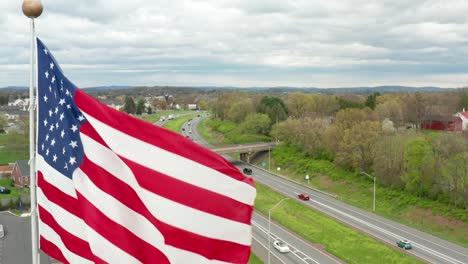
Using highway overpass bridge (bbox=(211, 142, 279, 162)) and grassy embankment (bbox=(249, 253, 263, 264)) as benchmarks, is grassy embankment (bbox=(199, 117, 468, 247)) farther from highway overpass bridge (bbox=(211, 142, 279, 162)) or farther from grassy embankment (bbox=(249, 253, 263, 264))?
grassy embankment (bbox=(249, 253, 263, 264))

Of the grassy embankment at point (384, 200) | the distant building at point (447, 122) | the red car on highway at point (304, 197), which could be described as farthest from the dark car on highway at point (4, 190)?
the distant building at point (447, 122)

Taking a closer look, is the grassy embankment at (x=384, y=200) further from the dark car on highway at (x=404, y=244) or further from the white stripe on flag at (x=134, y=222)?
the white stripe on flag at (x=134, y=222)

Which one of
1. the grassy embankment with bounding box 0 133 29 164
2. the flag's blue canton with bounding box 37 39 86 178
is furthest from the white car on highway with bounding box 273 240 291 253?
the grassy embankment with bounding box 0 133 29 164

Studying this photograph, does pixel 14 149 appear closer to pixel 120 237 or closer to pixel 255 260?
pixel 255 260

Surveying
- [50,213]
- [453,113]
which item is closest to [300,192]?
[50,213]

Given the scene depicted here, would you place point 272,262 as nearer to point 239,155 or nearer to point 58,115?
point 58,115

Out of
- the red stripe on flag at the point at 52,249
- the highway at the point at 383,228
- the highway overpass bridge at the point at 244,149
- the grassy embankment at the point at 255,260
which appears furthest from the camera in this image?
the highway overpass bridge at the point at 244,149
